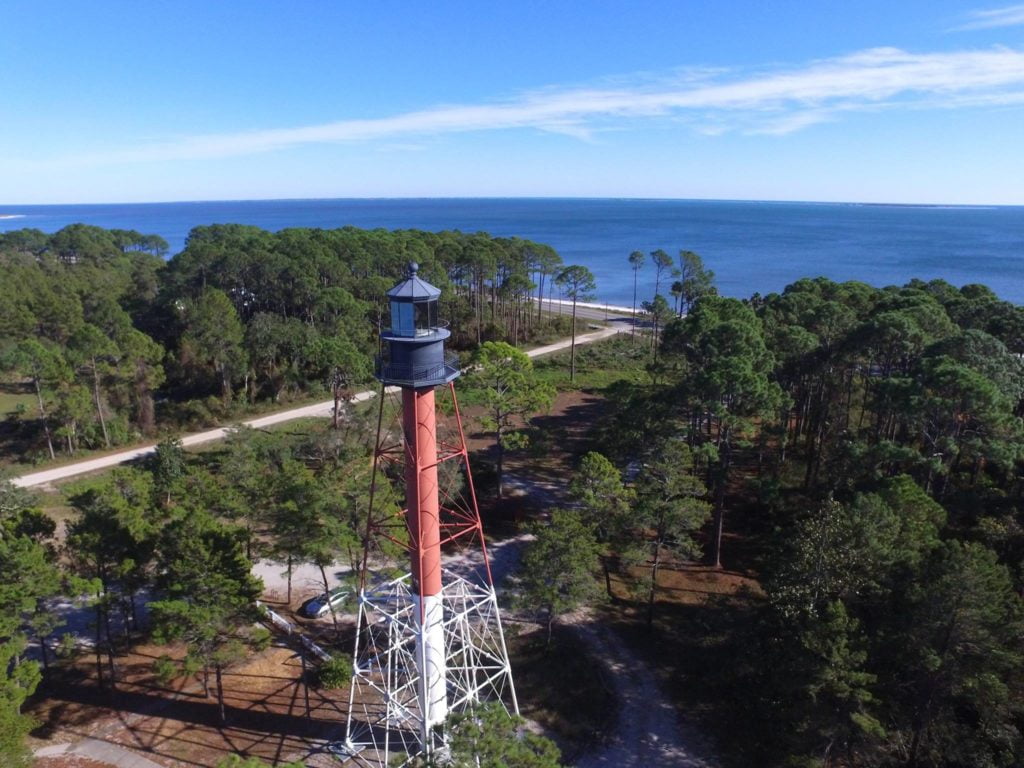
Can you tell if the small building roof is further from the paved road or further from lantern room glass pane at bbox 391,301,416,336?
the paved road

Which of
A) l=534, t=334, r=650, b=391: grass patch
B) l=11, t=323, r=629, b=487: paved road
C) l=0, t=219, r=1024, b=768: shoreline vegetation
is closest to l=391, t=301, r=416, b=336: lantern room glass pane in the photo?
l=0, t=219, r=1024, b=768: shoreline vegetation

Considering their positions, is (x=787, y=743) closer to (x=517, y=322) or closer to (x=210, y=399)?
(x=210, y=399)

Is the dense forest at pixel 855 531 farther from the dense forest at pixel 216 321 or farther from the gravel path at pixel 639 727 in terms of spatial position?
the dense forest at pixel 216 321

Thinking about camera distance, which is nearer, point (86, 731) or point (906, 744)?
point (906, 744)

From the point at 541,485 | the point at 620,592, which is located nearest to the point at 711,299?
the point at 541,485

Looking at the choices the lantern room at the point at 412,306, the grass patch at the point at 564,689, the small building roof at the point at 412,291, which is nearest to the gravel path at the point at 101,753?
the grass patch at the point at 564,689
